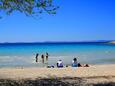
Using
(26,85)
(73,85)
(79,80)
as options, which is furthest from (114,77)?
(26,85)

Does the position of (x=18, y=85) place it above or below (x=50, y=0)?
below

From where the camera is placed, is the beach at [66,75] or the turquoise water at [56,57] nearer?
the beach at [66,75]

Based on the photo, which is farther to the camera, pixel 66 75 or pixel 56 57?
pixel 56 57

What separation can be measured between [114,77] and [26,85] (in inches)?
259

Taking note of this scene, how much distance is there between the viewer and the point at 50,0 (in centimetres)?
1758

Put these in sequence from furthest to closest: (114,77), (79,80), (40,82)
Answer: (114,77), (79,80), (40,82)

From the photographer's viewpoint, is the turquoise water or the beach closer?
the beach

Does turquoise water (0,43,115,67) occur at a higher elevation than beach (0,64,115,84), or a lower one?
higher

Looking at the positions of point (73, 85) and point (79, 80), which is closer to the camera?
point (73, 85)

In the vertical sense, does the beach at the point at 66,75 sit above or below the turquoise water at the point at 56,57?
below

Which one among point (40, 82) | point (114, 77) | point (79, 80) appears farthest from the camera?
point (114, 77)

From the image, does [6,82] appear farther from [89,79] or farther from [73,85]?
[89,79]

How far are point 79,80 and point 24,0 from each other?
635 centimetres

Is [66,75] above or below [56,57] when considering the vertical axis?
below
